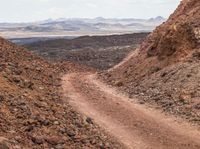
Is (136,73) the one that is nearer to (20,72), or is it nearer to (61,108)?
(20,72)

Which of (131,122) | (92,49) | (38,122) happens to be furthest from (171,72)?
(92,49)

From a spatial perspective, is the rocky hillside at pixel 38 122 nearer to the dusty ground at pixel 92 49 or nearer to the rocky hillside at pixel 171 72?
the rocky hillside at pixel 171 72

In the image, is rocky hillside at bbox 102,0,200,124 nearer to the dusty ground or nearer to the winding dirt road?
the winding dirt road

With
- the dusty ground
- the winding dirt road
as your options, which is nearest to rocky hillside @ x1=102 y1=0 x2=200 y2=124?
the winding dirt road

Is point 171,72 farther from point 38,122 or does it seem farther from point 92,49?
point 92,49

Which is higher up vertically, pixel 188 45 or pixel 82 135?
pixel 188 45

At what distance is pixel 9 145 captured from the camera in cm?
1539

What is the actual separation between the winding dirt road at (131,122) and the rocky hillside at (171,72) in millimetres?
1037

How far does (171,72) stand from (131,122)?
8.88 meters

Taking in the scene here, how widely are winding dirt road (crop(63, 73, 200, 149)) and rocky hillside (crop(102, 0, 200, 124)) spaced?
104cm

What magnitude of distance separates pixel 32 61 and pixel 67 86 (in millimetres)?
9043

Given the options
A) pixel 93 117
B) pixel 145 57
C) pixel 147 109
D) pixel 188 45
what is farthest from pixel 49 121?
pixel 145 57

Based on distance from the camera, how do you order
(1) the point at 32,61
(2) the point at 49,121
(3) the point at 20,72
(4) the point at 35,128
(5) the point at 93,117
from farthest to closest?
(1) the point at 32,61 < (3) the point at 20,72 < (5) the point at 93,117 < (2) the point at 49,121 < (4) the point at 35,128

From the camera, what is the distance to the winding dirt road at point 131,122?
19277 mm
